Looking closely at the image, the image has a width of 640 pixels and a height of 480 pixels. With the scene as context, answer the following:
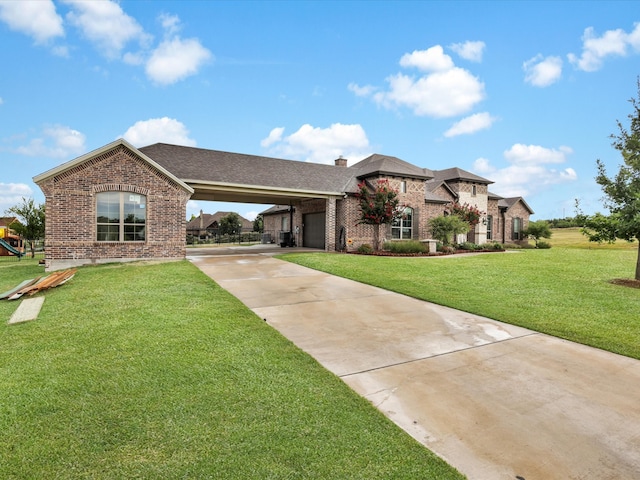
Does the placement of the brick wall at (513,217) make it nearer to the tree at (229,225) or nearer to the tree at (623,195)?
the tree at (623,195)

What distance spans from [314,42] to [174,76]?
754cm

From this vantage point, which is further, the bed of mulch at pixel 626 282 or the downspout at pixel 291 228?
the downspout at pixel 291 228

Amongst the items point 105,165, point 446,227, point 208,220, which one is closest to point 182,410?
point 105,165

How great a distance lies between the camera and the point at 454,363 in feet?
13.7

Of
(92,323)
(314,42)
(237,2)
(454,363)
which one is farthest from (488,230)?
(92,323)

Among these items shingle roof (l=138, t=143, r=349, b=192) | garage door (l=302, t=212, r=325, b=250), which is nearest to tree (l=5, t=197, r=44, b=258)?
shingle roof (l=138, t=143, r=349, b=192)

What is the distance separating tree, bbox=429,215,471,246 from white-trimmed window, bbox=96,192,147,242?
57.0ft

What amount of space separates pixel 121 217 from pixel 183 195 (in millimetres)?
2693

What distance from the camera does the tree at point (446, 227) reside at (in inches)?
846

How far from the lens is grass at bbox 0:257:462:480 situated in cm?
226

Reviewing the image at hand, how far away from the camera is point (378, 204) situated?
64.5 feet

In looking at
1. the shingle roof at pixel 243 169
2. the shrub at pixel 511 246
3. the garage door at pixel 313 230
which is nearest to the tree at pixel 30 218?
the shingle roof at pixel 243 169

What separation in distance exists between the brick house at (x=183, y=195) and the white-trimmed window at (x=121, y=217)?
0.04 metres

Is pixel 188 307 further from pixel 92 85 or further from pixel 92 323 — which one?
pixel 92 85
